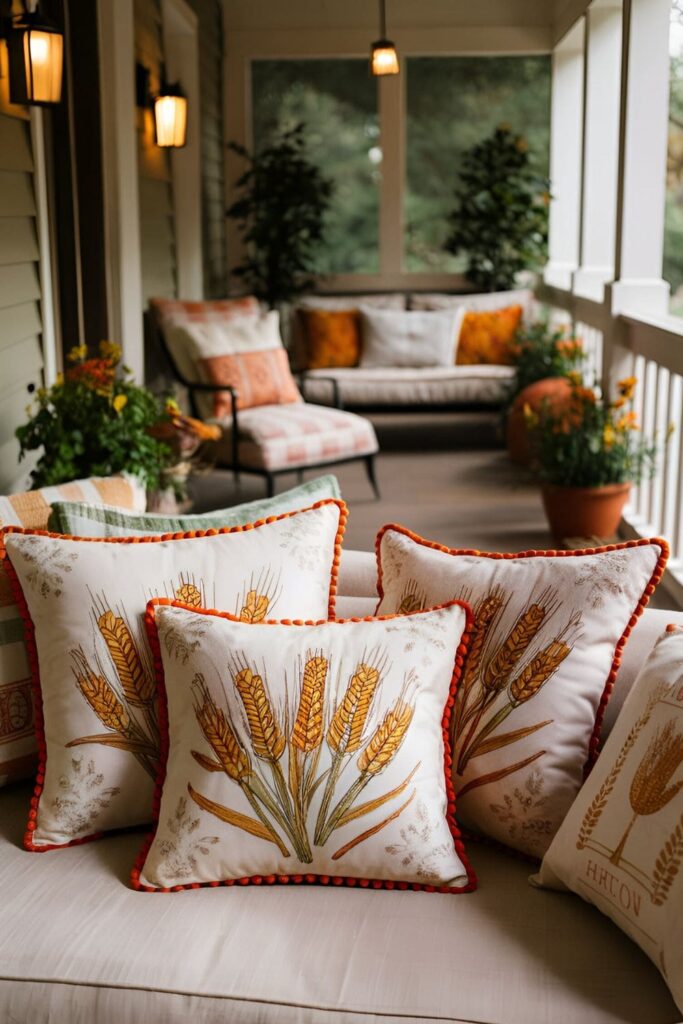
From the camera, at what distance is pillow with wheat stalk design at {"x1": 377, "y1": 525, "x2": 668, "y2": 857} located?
4.78 feet

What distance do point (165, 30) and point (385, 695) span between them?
5.69 metres

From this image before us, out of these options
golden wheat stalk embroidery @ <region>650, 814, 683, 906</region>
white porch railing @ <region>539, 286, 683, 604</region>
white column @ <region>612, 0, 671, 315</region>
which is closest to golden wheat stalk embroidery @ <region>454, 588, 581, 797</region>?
golden wheat stalk embroidery @ <region>650, 814, 683, 906</region>

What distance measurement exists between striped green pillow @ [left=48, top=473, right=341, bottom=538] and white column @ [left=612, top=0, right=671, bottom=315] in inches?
124

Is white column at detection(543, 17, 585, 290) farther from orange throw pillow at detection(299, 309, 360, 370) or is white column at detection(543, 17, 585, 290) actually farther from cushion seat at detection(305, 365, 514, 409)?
orange throw pillow at detection(299, 309, 360, 370)

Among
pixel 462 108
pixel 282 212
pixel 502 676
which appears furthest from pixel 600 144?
pixel 502 676

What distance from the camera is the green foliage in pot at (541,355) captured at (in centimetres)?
588

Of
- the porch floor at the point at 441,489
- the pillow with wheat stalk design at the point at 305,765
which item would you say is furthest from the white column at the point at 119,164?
the pillow with wheat stalk design at the point at 305,765

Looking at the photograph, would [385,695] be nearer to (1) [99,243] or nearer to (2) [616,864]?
(2) [616,864]

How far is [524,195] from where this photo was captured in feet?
24.0

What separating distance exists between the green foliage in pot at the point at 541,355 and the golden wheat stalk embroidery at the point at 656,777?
4.62m

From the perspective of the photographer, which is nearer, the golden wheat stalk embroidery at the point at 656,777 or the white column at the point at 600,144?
the golden wheat stalk embroidery at the point at 656,777

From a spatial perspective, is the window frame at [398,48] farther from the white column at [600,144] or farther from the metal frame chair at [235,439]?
the metal frame chair at [235,439]

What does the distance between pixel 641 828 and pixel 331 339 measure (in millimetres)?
6071

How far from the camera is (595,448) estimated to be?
4352 mm
